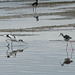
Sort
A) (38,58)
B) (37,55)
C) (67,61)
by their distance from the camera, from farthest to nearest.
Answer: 1. (37,55)
2. (38,58)
3. (67,61)

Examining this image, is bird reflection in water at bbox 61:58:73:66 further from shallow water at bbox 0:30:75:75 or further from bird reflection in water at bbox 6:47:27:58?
bird reflection in water at bbox 6:47:27:58

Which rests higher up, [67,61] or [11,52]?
[11,52]

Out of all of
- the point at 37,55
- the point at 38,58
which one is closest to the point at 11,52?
the point at 37,55

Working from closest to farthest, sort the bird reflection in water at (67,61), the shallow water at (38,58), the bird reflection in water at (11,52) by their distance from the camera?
the shallow water at (38,58)
the bird reflection in water at (67,61)
the bird reflection in water at (11,52)

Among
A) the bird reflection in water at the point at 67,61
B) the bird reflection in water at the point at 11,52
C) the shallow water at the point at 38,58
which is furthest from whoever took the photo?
the bird reflection in water at the point at 11,52

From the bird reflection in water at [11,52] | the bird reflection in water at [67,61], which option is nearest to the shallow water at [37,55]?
the bird reflection in water at [11,52]

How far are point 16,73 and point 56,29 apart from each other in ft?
38.7

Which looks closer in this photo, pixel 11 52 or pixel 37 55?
pixel 37 55

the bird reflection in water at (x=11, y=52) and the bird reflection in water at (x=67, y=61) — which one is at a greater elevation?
the bird reflection in water at (x=11, y=52)

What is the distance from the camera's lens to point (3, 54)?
15164mm

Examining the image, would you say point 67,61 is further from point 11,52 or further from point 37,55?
point 11,52

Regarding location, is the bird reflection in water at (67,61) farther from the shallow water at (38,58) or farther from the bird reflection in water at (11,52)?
the bird reflection in water at (11,52)

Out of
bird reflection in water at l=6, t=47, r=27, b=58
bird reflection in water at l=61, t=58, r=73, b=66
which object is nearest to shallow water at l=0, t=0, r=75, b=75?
bird reflection in water at l=6, t=47, r=27, b=58

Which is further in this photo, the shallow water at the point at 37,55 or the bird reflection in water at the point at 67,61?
the bird reflection in water at the point at 67,61
